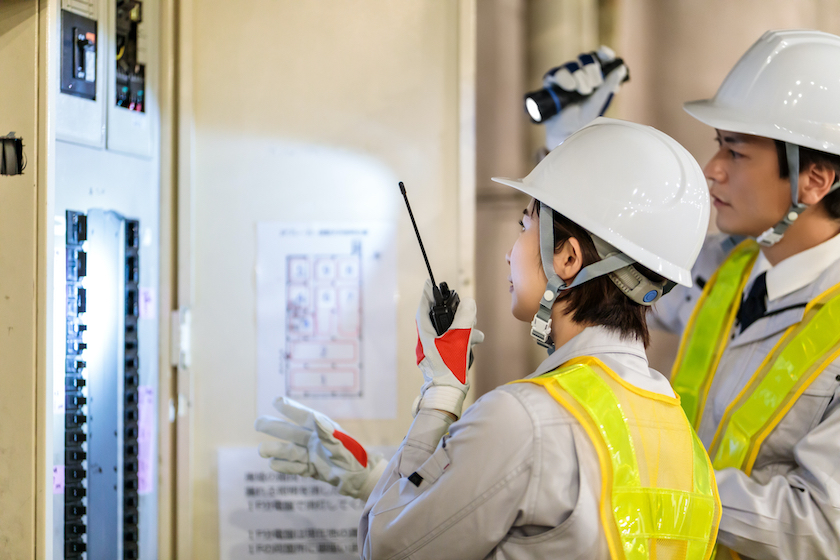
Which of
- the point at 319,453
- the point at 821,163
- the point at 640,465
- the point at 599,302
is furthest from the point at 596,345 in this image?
the point at 821,163

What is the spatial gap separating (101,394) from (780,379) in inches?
50.3

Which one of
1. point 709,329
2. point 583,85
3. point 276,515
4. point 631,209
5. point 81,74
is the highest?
point 583,85

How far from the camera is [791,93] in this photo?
1.21 metres

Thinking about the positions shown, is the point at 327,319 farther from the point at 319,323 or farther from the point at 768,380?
the point at 768,380

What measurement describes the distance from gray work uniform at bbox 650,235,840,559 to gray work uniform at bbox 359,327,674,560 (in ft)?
1.37

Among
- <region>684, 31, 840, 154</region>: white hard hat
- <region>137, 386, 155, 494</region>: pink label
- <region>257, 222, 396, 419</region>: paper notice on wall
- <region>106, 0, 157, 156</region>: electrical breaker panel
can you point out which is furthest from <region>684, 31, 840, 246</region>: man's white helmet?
<region>137, 386, 155, 494</region>: pink label

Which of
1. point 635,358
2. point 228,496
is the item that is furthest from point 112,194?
point 635,358

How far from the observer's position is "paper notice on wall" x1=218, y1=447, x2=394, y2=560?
1.35 meters

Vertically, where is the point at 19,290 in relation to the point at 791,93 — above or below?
below

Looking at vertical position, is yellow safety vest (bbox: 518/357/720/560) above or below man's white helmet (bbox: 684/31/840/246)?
below

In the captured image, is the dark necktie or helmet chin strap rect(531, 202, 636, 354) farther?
the dark necktie

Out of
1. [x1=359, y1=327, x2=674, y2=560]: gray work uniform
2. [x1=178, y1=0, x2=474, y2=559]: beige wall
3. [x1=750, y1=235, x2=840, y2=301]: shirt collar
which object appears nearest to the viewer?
[x1=359, y1=327, x2=674, y2=560]: gray work uniform

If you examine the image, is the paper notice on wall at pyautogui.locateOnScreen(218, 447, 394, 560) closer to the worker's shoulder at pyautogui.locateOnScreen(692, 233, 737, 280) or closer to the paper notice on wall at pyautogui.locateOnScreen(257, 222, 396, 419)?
the paper notice on wall at pyautogui.locateOnScreen(257, 222, 396, 419)

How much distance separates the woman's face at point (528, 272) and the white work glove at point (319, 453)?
17.3 inches
